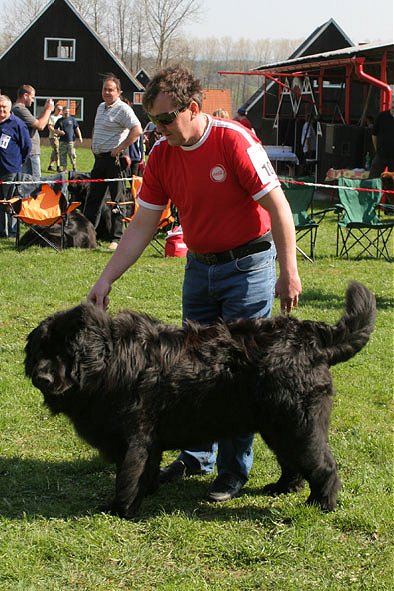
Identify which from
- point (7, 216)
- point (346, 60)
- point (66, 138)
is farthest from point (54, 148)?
point (7, 216)

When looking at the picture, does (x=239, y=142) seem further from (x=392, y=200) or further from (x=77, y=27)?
(x=77, y=27)

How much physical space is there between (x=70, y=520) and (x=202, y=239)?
61.1 inches

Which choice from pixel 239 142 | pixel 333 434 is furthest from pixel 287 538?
pixel 239 142

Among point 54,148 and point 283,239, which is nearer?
point 283,239

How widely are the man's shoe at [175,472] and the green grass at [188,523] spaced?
6 centimetres

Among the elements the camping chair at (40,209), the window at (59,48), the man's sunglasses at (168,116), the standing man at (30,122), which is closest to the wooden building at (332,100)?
the standing man at (30,122)

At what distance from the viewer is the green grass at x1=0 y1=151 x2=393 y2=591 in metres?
3.00

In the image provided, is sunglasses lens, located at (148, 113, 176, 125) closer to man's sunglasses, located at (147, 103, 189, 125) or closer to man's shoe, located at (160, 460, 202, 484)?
man's sunglasses, located at (147, 103, 189, 125)

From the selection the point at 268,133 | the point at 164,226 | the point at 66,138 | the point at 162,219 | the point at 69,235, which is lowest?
the point at 69,235

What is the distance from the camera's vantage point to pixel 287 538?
3.30 meters

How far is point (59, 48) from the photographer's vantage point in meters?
40.7

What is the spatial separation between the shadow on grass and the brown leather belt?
1.27 metres

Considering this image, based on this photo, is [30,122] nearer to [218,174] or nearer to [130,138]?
[130,138]

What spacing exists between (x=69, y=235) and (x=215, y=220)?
24.0 ft
